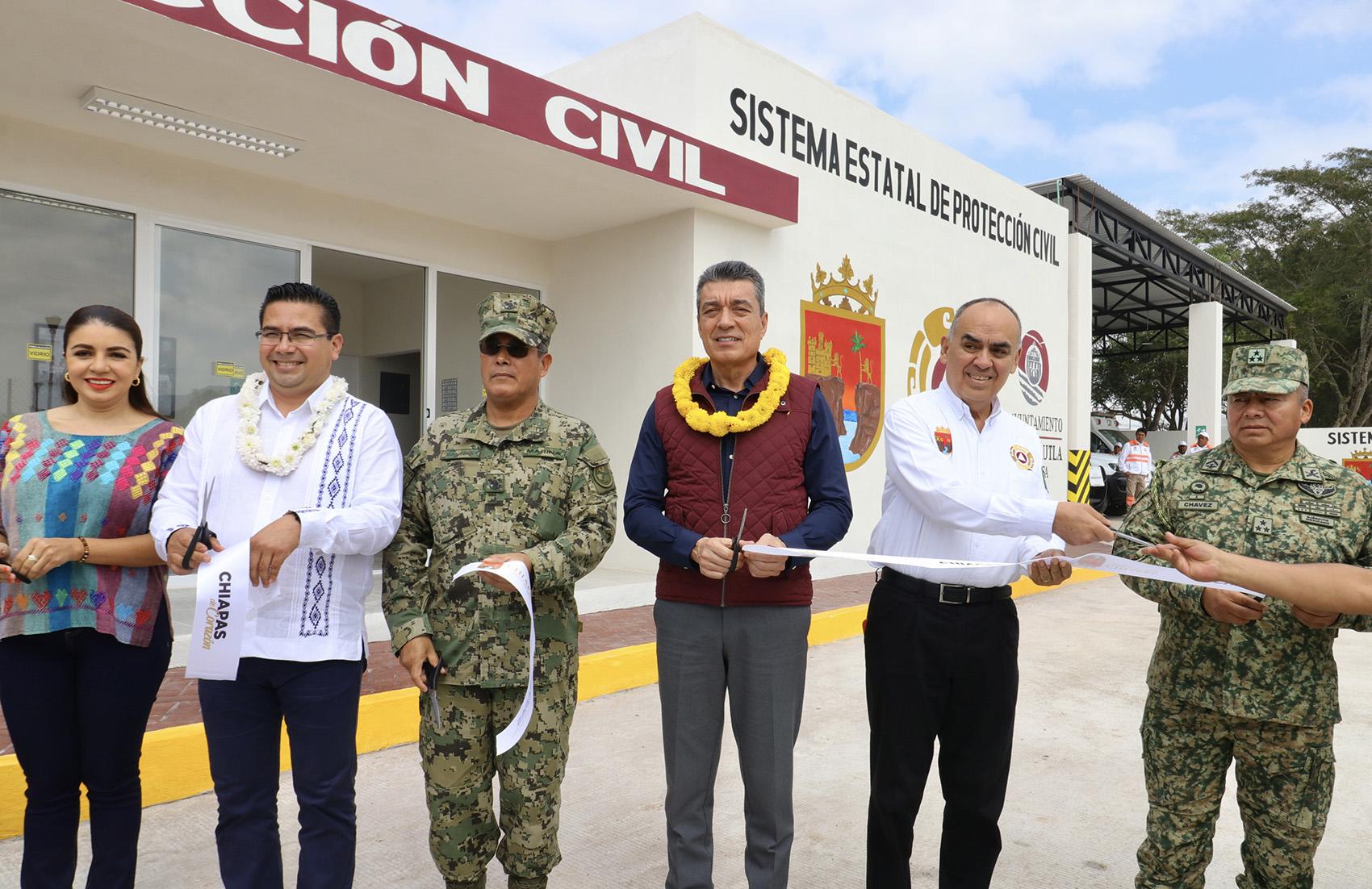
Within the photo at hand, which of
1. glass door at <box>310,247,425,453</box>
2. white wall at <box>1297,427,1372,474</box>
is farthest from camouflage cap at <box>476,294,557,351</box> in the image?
white wall at <box>1297,427,1372,474</box>

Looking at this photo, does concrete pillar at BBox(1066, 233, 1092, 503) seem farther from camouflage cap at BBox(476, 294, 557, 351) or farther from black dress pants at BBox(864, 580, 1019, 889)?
camouflage cap at BBox(476, 294, 557, 351)

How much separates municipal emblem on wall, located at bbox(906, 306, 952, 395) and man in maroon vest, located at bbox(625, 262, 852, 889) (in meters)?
8.04

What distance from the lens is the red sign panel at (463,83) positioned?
15.6 feet

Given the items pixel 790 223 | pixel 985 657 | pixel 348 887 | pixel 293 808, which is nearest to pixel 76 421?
pixel 348 887

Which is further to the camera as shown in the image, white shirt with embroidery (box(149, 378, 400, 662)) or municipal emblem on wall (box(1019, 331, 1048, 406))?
municipal emblem on wall (box(1019, 331, 1048, 406))

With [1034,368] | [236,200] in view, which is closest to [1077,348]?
[1034,368]

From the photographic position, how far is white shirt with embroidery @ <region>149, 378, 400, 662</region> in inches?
83.7

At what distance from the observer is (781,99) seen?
8.69m

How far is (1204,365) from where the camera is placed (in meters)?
21.1

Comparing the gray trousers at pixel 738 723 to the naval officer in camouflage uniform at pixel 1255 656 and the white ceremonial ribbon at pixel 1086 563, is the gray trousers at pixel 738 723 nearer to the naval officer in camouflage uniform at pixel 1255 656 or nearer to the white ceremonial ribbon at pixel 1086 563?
the white ceremonial ribbon at pixel 1086 563

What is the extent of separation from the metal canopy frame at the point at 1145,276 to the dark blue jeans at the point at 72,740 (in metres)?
15.6

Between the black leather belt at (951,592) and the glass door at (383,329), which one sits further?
the glass door at (383,329)

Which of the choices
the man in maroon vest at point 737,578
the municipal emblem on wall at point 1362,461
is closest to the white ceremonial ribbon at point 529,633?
the man in maroon vest at point 737,578

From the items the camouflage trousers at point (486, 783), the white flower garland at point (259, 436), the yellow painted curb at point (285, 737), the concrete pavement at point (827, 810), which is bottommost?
the concrete pavement at point (827, 810)
